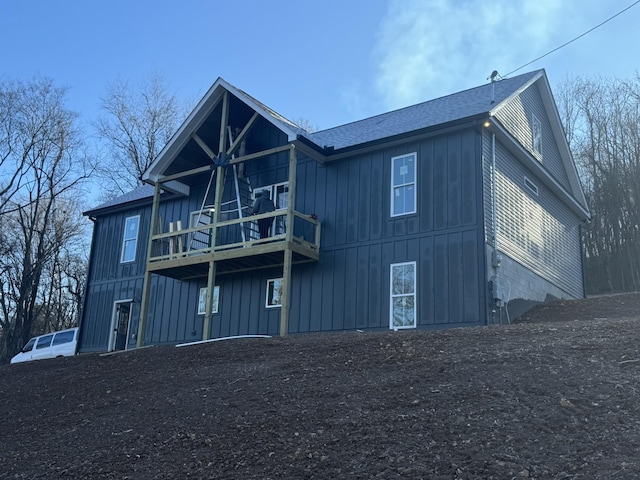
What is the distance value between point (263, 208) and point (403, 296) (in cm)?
448

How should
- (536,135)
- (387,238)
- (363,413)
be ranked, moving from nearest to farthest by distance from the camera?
(363,413)
(387,238)
(536,135)

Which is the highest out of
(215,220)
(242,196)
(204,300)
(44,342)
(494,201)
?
(242,196)

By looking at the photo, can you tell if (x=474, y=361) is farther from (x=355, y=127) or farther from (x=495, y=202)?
(x=355, y=127)

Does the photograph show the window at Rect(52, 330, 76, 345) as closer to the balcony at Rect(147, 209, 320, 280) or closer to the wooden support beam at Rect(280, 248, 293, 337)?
the balcony at Rect(147, 209, 320, 280)

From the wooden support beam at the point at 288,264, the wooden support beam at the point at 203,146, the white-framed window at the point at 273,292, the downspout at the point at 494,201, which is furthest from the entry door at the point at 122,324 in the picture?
the downspout at the point at 494,201

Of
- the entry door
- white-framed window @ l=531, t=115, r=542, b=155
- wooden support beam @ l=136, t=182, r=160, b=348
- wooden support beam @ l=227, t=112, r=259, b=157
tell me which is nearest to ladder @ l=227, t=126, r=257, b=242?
wooden support beam @ l=227, t=112, r=259, b=157

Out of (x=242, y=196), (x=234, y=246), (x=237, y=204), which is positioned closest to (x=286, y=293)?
(x=234, y=246)

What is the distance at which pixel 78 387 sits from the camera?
12.3m

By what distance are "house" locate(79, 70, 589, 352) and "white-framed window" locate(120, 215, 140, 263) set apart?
6.8 inches

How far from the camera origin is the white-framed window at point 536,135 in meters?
19.5

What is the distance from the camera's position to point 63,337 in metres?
24.1

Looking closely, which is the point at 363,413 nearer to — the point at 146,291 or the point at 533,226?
the point at 146,291

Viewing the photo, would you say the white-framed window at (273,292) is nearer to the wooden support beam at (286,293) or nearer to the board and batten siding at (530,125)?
the wooden support beam at (286,293)

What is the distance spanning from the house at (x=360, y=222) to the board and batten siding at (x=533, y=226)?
7 cm
